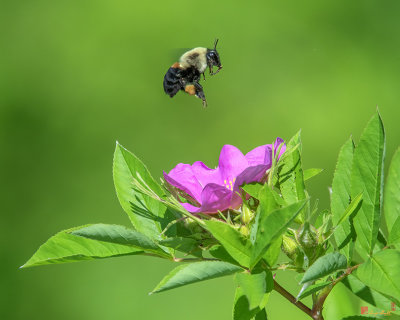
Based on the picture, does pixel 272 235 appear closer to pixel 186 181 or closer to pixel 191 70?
pixel 186 181

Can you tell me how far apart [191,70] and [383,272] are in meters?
0.93

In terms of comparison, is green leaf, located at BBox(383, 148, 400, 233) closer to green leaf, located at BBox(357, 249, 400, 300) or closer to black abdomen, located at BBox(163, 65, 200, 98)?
green leaf, located at BBox(357, 249, 400, 300)

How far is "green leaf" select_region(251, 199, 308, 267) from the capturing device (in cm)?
64

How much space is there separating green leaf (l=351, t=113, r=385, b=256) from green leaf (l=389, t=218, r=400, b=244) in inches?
1.4

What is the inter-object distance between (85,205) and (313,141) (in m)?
1.10

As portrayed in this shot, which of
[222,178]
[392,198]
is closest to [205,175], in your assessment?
[222,178]

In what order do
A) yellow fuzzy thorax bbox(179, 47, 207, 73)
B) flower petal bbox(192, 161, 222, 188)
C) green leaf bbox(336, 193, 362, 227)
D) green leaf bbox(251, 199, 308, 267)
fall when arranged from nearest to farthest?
green leaf bbox(251, 199, 308, 267) → green leaf bbox(336, 193, 362, 227) → flower petal bbox(192, 161, 222, 188) → yellow fuzzy thorax bbox(179, 47, 207, 73)

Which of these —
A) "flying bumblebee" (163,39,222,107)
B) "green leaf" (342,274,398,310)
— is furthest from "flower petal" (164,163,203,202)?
"flying bumblebee" (163,39,222,107)

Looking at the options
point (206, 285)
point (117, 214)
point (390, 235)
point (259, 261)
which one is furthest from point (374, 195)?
point (117, 214)

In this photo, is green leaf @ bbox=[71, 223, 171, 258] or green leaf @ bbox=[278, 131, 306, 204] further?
green leaf @ bbox=[278, 131, 306, 204]

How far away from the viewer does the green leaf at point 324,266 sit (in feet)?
2.19

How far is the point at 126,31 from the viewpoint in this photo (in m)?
3.31

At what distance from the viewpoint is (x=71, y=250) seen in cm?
80

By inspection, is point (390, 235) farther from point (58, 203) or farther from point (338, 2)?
point (338, 2)
